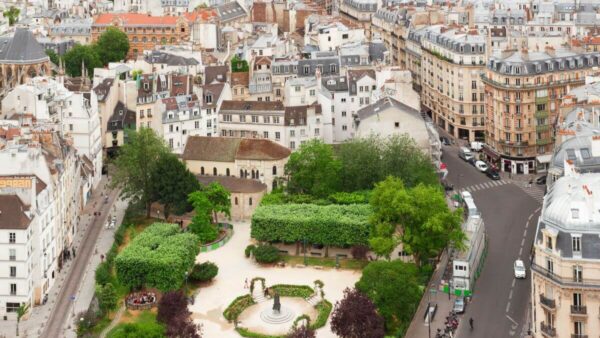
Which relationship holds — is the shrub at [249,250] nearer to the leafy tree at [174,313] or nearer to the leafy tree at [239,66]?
the leafy tree at [174,313]

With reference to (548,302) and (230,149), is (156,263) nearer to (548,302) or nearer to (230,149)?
(230,149)

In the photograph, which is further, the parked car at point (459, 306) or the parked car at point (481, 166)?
the parked car at point (481, 166)

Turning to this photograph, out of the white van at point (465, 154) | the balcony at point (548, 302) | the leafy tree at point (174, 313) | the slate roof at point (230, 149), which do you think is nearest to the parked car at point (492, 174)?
the white van at point (465, 154)

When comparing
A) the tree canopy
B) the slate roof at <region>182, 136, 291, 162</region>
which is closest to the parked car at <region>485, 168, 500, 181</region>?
the slate roof at <region>182, 136, 291, 162</region>

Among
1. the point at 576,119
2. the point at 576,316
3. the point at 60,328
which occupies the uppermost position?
the point at 576,119

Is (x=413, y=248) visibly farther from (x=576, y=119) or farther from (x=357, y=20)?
(x=357, y=20)

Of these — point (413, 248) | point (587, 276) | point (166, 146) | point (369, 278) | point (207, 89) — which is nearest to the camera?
point (587, 276)

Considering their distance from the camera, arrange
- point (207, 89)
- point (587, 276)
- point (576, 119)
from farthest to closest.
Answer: point (207, 89), point (576, 119), point (587, 276)

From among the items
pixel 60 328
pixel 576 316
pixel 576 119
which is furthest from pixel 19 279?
pixel 576 119
